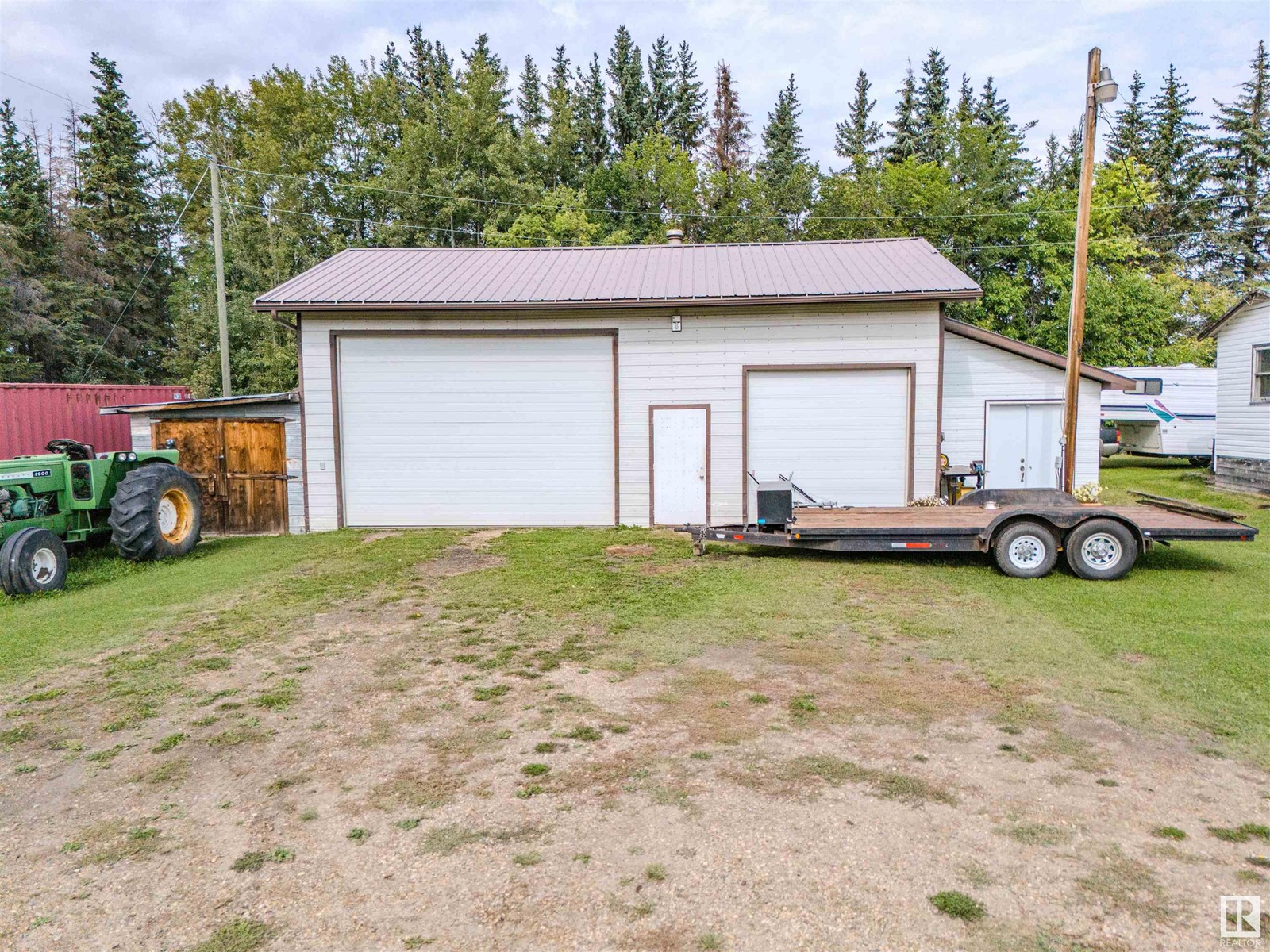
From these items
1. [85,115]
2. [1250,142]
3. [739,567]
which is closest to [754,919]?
[739,567]

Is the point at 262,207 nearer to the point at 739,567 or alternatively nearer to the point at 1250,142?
the point at 739,567

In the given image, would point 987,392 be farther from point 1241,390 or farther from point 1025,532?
point 1241,390

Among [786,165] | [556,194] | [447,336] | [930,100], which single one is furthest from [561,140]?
[447,336]

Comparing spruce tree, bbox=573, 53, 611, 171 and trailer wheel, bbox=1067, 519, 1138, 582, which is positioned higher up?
spruce tree, bbox=573, 53, 611, 171

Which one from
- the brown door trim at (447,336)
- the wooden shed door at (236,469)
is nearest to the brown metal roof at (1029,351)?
the brown door trim at (447,336)

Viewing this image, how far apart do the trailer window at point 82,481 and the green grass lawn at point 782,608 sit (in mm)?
863

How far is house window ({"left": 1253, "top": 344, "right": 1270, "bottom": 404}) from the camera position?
15170mm

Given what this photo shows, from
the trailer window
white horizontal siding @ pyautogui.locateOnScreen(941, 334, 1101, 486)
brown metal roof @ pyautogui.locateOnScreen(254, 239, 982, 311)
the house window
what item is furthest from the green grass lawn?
the house window

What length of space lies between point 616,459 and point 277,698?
779cm

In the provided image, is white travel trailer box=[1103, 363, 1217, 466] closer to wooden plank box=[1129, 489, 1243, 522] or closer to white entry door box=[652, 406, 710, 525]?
wooden plank box=[1129, 489, 1243, 522]

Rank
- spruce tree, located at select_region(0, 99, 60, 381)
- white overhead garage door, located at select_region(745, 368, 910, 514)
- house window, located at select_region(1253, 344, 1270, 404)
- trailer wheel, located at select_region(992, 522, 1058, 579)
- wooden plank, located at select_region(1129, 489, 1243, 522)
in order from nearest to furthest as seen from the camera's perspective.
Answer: trailer wheel, located at select_region(992, 522, 1058, 579) < wooden plank, located at select_region(1129, 489, 1243, 522) < white overhead garage door, located at select_region(745, 368, 910, 514) < house window, located at select_region(1253, 344, 1270, 404) < spruce tree, located at select_region(0, 99, 60, 381)

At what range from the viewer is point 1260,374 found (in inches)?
601

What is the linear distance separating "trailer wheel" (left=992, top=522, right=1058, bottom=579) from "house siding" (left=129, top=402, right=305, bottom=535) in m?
10.2

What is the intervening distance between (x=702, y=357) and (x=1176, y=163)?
38.6 meters
